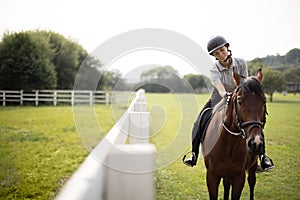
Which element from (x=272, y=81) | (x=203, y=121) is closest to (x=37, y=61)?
Answer: (x=272, y=81)

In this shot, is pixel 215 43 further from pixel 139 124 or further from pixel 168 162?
pixel 168 162

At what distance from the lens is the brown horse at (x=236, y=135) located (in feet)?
5.43

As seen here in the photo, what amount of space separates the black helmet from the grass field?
498 millimetres

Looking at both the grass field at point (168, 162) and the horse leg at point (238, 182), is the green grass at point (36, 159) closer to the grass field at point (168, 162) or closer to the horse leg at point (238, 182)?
the grass field at point (168, 162)

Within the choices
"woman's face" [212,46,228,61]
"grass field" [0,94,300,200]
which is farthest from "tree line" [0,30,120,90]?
"woman's face" [212,46,228,61]

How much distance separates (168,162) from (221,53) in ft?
4.49

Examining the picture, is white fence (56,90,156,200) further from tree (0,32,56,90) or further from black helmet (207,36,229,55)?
tree (0,32,56,90)

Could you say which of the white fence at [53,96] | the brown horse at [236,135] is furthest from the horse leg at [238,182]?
the white fence at [53,96]

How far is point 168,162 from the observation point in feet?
9.93

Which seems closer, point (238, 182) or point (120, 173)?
point (120, 173)

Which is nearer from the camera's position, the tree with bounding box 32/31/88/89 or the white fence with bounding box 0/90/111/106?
the white fence with bounding box 0/90/111/106

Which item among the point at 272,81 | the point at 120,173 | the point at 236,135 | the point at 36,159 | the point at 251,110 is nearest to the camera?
the point at 120,173

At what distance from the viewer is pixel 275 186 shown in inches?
136

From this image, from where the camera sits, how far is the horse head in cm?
160
